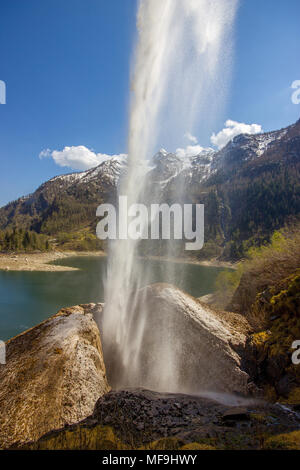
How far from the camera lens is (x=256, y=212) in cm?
13125

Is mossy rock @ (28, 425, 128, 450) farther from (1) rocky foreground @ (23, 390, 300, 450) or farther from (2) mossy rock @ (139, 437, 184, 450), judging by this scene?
(2) mossy rock @ (139, 437, 184, 450)

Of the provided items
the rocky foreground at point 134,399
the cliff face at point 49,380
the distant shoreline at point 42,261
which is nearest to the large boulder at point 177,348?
the rocky foreground at point 134,399

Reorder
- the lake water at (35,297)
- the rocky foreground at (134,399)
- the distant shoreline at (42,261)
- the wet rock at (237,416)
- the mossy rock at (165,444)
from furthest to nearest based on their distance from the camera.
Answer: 1. the distant shoreline at (42,261)
2. the lake water at (35,297)
3. the wet rock at (237,416)
4. the rocky foreground at (134,399)
5. the mossy rock at (165,444)

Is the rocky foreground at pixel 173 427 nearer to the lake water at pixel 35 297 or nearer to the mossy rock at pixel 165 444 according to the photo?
the mossy rock at pixel 165 444

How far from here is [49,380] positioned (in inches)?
186

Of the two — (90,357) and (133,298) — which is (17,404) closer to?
(90,357)

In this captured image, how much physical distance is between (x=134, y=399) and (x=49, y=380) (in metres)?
2.11

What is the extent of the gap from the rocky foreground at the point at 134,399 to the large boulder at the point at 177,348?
0.11 ft

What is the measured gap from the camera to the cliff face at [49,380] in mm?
4008

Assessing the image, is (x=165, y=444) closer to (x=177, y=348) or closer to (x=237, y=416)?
(x=237, y=416)

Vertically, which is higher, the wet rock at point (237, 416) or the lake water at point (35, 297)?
the wet rock at point (237, 416)

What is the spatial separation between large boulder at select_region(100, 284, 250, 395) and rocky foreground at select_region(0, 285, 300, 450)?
32 millimetres

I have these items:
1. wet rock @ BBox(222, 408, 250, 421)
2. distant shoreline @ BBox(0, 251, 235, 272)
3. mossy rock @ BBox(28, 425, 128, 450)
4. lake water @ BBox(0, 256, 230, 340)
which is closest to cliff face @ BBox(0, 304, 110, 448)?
mossy rock @ BBox(28, 425, 128, 450)

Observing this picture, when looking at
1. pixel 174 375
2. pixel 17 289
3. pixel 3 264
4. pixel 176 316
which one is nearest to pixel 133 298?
pixel 176 316
